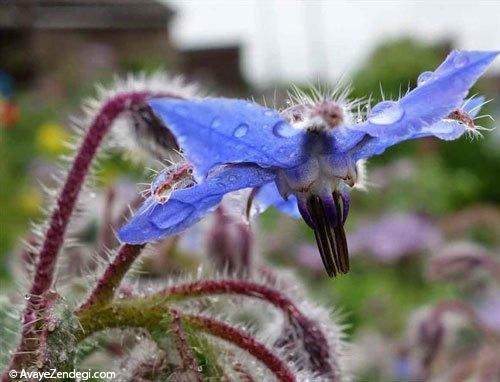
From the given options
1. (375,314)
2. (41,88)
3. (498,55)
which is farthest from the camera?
(41,88)

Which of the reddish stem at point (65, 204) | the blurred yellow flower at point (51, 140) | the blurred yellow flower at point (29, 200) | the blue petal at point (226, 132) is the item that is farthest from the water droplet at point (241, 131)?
the blurred yellow flower at point (51, 140)

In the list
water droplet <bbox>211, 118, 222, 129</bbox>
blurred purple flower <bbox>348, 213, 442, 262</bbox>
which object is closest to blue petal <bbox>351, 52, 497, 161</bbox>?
water droplet <bbox>211, 118, 222, 129</bbox>

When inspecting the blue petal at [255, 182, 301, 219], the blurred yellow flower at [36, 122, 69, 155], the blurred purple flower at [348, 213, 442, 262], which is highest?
the blurred yellow flower at [36, 122, 69, 155]

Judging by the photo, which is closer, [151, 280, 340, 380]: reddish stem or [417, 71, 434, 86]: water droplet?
[417, 71, 434, 86]: water droplet

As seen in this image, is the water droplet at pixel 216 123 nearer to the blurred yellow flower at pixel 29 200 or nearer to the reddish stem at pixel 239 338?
the reddish stem at pixel 239 338

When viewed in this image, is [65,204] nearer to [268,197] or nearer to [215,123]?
[268,197]

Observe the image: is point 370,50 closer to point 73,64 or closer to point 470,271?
point 73,64

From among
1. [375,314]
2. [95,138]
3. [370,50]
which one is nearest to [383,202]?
[375,314]

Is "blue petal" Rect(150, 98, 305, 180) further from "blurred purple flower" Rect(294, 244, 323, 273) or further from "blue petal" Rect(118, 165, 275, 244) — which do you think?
"blurred purple flower" Rect(294, 244, 323, 273)
